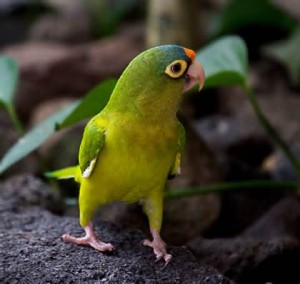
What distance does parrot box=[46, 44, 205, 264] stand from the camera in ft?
6.02

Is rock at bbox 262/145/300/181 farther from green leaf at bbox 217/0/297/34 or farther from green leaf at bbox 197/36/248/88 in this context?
green leaf at bbox 217/0/297/34

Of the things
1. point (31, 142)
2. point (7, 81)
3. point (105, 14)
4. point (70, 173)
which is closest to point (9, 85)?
point (7, 81)

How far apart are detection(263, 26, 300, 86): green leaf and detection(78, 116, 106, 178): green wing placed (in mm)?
2655

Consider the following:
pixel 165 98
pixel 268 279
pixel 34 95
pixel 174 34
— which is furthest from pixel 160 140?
pixel 34 95

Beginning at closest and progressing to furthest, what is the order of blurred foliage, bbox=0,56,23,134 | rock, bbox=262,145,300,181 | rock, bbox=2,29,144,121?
blurred foliage, bbox=0,56,23,134
rock, bbox=262,145,300,181
rock, bbox=2,29,144,121

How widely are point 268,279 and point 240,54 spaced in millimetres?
847

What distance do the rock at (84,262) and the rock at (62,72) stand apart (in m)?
2.60

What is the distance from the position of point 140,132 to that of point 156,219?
318 mm

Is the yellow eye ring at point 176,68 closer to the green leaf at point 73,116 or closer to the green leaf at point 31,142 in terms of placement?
the green leaf at point 73,116

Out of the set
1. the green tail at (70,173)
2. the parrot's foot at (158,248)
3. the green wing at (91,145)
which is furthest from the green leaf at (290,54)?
the green wing at (91,145)

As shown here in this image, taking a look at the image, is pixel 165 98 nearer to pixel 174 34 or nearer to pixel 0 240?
pixel 0 240

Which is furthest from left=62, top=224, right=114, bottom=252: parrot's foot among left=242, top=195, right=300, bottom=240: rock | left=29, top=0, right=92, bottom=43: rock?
left=29, top=0, right=92, bottom=43: rock

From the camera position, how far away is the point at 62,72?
189 inches

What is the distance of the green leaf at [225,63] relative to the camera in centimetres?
254
